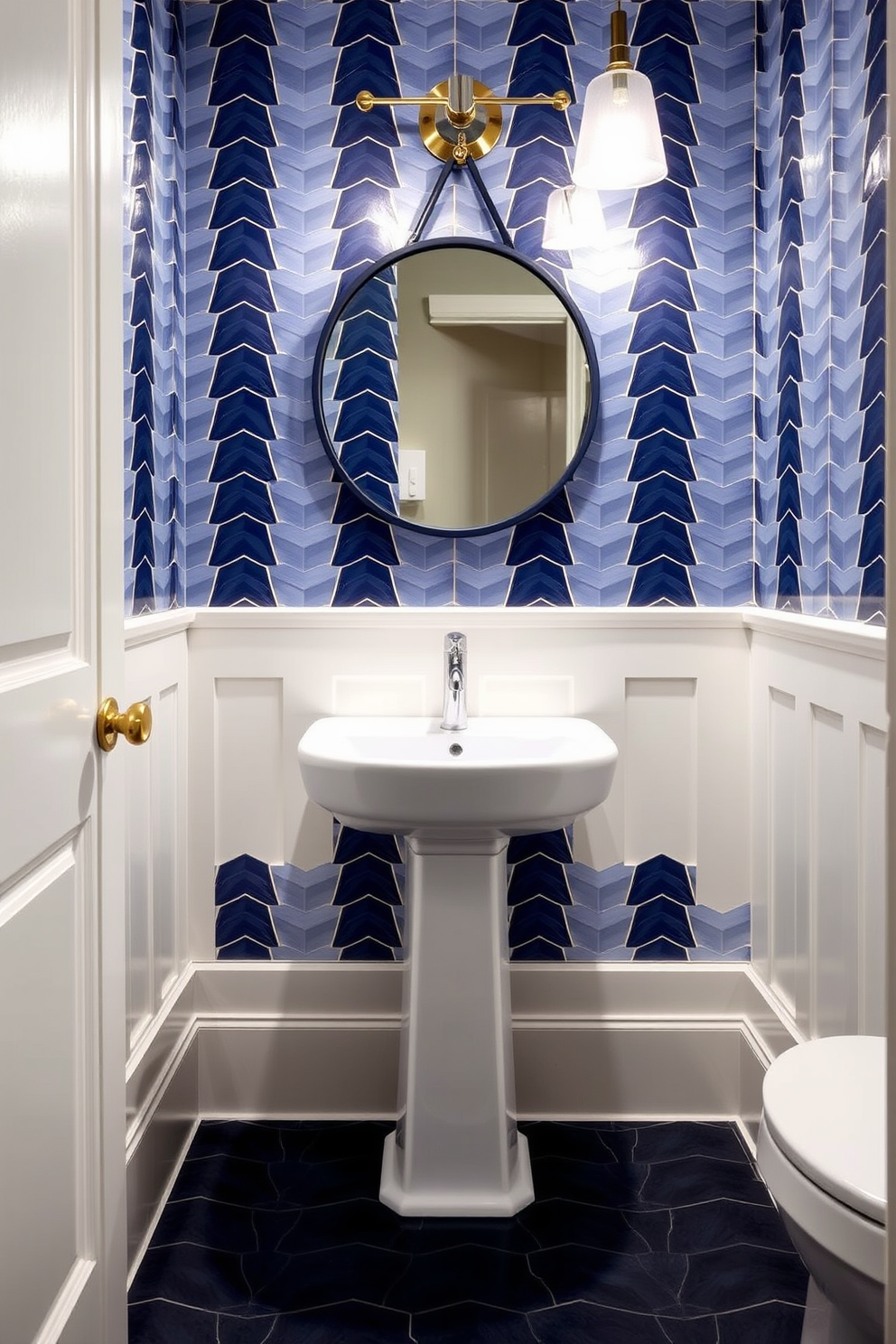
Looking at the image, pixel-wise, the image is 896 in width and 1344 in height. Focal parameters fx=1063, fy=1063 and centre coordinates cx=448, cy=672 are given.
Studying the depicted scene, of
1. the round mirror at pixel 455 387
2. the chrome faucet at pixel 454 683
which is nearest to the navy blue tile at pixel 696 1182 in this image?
the chrome faucet at pixel 454 683

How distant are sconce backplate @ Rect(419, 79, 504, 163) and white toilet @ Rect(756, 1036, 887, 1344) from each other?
5.74 feet

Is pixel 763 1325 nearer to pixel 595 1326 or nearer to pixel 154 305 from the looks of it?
pixel 595 1326

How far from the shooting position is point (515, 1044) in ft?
7.11

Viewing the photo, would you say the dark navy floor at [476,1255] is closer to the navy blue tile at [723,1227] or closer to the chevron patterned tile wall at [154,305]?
the navy blue tile at [723,1227]

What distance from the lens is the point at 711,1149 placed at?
6.68 feet

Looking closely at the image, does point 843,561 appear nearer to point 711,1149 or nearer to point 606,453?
point 606,453

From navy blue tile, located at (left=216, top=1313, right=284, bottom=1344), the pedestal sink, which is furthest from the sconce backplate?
navy blue tile, located at (left=216, top=1313, right=284, bottom=1344)

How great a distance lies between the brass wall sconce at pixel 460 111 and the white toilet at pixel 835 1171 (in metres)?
1.75

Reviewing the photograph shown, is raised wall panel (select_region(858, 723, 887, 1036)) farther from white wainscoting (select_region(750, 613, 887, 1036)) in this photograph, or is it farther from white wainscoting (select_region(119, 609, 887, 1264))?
white wainscoting (select_region(119, 609, 887, 1264))

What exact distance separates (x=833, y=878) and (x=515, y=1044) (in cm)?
79

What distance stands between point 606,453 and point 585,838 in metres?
0.79

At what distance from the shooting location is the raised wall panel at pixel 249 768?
2.17m

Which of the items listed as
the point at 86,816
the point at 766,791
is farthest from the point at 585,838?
the point at 86,816

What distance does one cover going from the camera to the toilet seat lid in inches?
38.3
